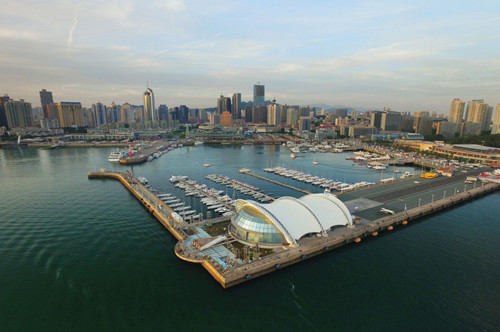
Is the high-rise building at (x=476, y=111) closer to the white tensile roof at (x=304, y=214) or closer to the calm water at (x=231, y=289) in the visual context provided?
the calm water at (x=231, y=289)

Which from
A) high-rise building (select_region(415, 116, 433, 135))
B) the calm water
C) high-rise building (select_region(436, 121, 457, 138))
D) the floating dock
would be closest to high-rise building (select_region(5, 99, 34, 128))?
the calm water

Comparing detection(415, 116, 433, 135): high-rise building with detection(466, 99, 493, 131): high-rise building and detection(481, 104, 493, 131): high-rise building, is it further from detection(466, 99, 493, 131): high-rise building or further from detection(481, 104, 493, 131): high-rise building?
detection(481, 104, 493, 131): high-rise building

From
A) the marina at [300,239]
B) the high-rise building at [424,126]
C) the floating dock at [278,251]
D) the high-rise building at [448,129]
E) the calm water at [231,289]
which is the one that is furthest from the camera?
the high-rise building at [424,126]

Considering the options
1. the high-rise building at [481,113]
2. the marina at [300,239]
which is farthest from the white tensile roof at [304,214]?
the high-rise building at [481,113]

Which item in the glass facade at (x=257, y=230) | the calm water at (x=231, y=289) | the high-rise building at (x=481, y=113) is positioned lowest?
the calm water at (x=231, y=289)

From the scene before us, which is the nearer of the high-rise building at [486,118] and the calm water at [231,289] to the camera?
the calm water at [231,289]

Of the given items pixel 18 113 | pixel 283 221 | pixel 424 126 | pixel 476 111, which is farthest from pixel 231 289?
pixel 18 113

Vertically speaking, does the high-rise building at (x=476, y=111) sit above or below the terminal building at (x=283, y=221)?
above

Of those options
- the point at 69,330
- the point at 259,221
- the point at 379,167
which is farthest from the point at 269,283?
the point at 379,167

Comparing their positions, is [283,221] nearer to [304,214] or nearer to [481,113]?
[304,214]
